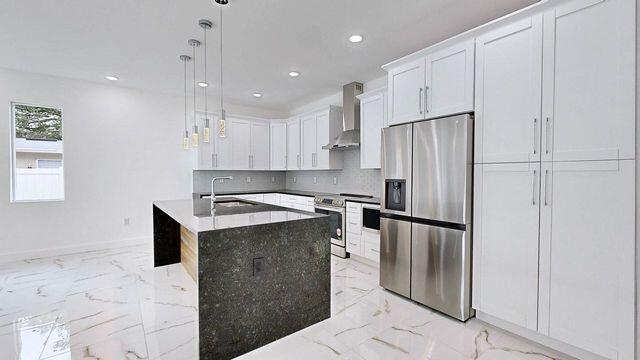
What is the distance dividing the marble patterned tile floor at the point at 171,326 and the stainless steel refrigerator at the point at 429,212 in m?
0.21

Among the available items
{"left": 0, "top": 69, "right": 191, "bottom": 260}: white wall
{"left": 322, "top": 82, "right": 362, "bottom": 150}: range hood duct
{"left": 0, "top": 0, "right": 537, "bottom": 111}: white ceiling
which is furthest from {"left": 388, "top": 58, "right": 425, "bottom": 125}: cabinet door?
{"left": 0, "top": 69, "right": 191, "bottom": 260}: white wall

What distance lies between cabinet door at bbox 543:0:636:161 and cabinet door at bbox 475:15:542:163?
0.07m

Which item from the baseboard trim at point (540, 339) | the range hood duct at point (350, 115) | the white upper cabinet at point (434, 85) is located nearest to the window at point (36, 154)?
the range hood duct at point (350, 115)

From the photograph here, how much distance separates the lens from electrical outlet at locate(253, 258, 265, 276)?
194 cm

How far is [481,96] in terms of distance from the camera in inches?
94.1

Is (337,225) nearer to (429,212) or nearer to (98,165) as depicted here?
(429,212)

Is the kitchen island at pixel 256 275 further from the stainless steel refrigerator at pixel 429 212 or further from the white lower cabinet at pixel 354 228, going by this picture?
the white lower cabinet at pixel 354 228

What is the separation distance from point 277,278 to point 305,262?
25 centimetres

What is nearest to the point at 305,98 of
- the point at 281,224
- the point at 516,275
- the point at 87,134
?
the point at 87,134

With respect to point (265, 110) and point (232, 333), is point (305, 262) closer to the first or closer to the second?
point (232, 333)

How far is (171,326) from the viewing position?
240 cm

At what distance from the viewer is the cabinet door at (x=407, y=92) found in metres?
2.82

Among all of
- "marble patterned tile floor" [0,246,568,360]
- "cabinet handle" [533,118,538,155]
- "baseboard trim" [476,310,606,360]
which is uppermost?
"cabinet handle" [533,118,538,155]

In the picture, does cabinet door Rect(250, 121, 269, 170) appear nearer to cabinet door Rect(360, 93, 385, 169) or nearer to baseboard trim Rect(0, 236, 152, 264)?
baseboard trim Rect(0, 236, 152, 264)
